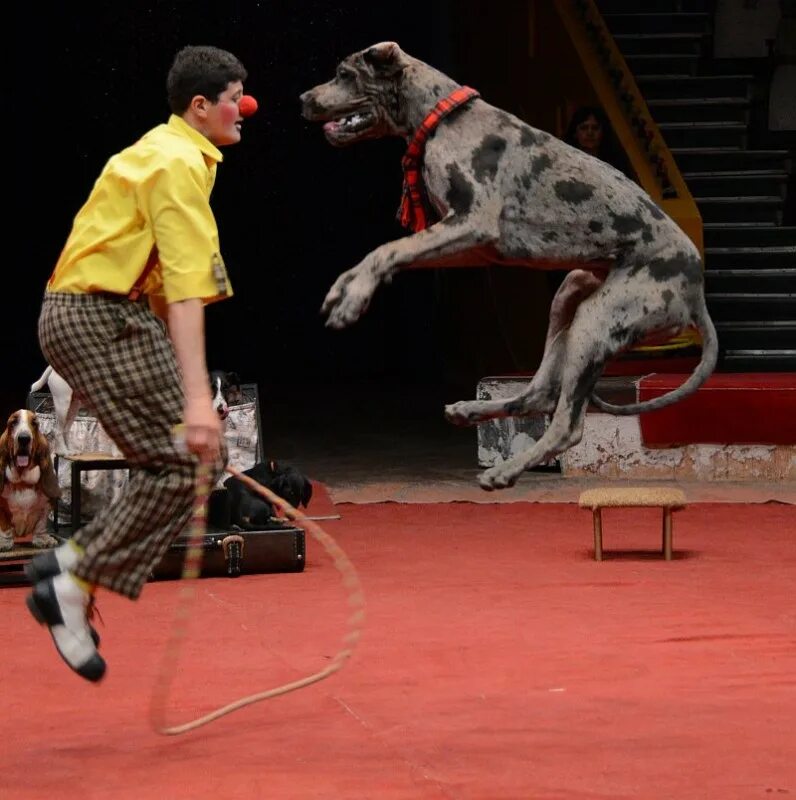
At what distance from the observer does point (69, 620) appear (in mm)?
4398

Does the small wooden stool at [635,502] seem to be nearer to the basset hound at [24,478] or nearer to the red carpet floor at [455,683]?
the red carpet floor at [455,683]

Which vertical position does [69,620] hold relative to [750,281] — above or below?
above

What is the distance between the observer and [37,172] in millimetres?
15906

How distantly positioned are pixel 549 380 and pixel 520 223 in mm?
509

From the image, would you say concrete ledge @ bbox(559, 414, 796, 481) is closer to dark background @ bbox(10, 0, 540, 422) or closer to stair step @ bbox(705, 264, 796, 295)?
stair step @ bbox(705, 264, 796, 295)

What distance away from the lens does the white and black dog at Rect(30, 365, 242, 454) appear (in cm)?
868

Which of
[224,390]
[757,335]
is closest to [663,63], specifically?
[757,335]

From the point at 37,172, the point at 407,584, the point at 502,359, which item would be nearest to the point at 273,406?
the point at 502,359

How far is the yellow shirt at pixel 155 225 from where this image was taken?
4.15 metres

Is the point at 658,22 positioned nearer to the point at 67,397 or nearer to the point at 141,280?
the point at 67,397

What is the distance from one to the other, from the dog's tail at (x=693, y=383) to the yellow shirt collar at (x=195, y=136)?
45.4 inches

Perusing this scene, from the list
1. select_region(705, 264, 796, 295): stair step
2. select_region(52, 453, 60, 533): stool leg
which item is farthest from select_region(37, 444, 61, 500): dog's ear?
select_region(705, 264, 796, 295): stair step

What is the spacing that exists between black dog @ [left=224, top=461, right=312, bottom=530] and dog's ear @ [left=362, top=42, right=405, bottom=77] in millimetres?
4457

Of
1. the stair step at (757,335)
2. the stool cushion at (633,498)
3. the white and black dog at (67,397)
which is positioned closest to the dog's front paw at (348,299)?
the stool cushion at (633,498)
